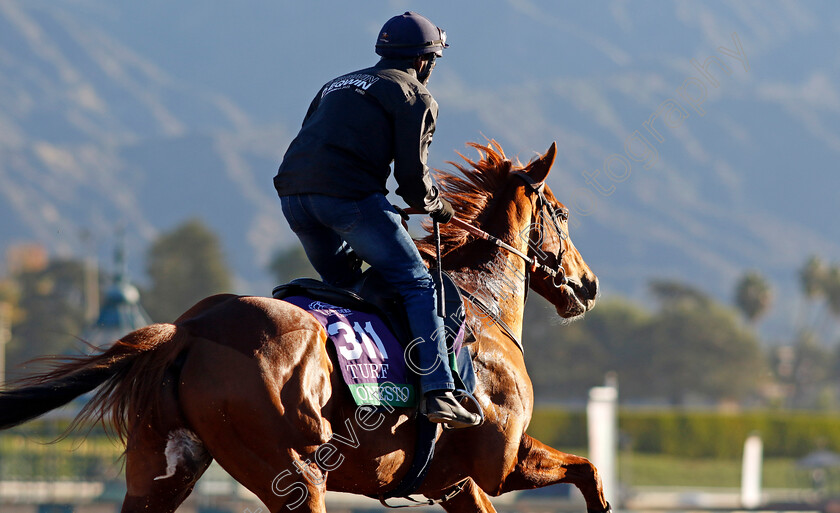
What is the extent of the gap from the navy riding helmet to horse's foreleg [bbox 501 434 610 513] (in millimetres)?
2110

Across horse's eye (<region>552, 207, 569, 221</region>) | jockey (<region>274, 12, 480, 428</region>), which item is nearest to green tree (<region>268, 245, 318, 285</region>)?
horse's eye (<region>552, 207, 569, 221</region>)

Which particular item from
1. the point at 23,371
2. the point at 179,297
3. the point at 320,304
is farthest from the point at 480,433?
the point at 179,297

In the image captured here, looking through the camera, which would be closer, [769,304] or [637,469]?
[637,469]

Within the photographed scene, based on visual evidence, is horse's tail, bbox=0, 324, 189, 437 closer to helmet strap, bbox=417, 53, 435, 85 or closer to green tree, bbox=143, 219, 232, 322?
helmet strap, bbox=417, 53, 435, 85

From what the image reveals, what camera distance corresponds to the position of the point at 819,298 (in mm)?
97312

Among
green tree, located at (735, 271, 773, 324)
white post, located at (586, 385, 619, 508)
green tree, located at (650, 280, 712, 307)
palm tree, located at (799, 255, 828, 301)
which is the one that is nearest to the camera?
white post, located at (586, 385, 619, 508)

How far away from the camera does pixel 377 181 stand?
541 centimetres

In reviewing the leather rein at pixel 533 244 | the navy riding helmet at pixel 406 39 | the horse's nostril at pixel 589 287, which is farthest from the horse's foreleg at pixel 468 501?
the navy riding helmet at pixel 406 39

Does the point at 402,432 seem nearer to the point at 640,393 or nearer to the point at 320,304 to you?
the point at 320,304

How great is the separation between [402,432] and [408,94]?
1608 mm

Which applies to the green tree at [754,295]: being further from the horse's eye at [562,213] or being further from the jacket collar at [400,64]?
the jacket collar at [400,64]

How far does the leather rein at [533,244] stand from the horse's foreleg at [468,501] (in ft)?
2.64

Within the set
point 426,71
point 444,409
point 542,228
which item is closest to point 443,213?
point 426,71

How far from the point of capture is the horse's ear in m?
6.71
